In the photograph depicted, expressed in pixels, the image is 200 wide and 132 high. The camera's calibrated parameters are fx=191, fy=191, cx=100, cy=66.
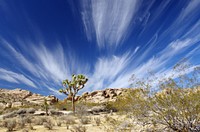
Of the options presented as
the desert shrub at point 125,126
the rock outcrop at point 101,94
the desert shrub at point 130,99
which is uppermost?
the rock outcrop at point 101,94

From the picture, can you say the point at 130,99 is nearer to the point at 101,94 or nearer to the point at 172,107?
the point at 172,107

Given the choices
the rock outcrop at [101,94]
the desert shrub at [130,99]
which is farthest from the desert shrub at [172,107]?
the rock outcrop at [101,94]

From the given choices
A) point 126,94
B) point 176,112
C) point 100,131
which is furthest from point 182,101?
point 100,131

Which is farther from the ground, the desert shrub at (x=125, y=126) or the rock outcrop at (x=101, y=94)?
the rock outcrop at (x=101, y=94)

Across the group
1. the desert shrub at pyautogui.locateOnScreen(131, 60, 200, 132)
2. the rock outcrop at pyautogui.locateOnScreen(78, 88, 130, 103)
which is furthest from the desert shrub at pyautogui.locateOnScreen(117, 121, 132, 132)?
the rock outcrop at pyautogui.locateOnScreen(78, 88, 130, 103)

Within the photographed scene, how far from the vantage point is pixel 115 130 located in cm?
637

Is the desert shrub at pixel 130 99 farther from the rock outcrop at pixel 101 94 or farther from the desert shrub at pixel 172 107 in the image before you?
the rock outcrop at pixel 101 94

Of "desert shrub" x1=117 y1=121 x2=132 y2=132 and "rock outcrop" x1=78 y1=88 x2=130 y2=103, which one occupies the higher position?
"rock outcrop" x1=78 y1=88 x2=130 y2=103

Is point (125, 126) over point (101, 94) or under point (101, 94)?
under

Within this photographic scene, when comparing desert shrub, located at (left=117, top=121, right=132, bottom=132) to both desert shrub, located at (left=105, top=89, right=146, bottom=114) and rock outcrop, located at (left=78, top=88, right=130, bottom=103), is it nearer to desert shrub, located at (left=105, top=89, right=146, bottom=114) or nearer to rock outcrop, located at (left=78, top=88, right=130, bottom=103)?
desert shrub, located at (left=105, top=89, right=146, bottom=114)

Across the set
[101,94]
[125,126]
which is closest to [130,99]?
[125,126]

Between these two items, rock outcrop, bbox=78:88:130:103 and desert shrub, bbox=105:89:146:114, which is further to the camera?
rock outcrop, bbox=78:88:130:103

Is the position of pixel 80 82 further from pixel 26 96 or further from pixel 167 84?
pixel 26 96

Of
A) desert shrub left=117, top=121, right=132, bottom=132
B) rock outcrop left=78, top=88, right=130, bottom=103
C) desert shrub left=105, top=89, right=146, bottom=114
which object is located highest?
rock outcrop left=78, top=88, right=130, bottom=103
